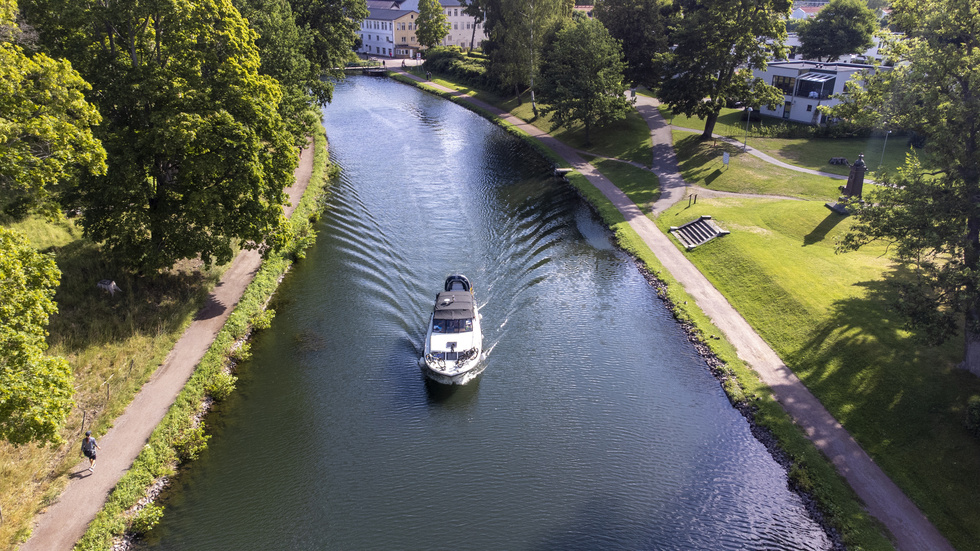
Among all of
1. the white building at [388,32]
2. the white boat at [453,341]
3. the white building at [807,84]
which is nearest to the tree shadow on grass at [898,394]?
the white boat at [453,341]

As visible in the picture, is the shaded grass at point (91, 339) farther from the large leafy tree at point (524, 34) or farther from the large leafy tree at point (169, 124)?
the large leafy tree at point (524, 34)

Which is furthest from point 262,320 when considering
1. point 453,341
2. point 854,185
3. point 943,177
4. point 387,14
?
point 387,14

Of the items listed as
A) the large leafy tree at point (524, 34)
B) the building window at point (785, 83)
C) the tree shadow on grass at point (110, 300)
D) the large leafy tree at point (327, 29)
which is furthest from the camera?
the large leafy tree at point (524, 34)

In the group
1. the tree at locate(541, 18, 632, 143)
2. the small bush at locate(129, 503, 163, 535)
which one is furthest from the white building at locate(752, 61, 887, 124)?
the small bush at locate(129, 503, 163, 535)

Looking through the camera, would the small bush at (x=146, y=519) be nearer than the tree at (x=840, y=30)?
Yes

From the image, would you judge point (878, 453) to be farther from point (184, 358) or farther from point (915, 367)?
point (184, 358)

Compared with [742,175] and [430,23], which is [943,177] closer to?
[742,175]
